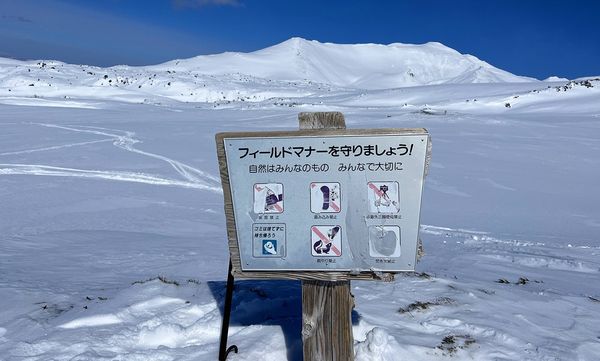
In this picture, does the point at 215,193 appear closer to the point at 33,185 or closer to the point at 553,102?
the point at 33,185

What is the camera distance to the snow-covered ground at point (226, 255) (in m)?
3.16

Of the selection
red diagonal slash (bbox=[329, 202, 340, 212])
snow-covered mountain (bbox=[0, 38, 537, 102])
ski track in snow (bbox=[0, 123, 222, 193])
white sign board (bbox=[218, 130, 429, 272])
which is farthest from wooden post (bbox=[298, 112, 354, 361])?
snow-covered mountain (bbox=[0, 38, 537, 102])

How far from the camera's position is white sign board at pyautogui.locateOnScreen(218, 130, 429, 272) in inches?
98.3

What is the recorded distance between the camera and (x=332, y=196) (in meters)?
2.54

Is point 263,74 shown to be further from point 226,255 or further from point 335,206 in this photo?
point 335,206

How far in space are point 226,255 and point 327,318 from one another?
2750 mm

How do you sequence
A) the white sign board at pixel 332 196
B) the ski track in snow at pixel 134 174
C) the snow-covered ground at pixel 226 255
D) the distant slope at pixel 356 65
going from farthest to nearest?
the distant slope at pixel 356 65 → the ski track in snow at pixel 134 174 → the snow-covered ground at pixel 226 255 → the white sign board at pixel 332 196

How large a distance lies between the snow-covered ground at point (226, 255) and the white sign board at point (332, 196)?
592 mm

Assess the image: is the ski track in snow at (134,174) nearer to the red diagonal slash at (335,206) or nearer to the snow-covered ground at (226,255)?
the snow-covered ground at (226,255)

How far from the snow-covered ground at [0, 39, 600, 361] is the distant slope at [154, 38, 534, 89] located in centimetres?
3267

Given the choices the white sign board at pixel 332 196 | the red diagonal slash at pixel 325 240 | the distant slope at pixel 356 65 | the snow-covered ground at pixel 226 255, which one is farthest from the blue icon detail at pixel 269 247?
the distant slope at pixel 356 65

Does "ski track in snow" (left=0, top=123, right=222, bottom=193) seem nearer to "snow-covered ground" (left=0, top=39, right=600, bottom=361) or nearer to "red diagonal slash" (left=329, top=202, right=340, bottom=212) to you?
"snow-covered ground" (left=0, top=39, right=600, bottom=361)

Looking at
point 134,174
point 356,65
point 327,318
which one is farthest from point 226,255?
point 356,65

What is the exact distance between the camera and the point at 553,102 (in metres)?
19.9
